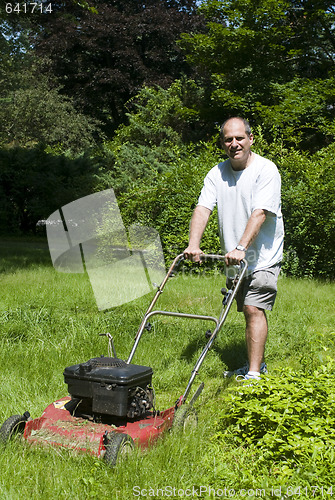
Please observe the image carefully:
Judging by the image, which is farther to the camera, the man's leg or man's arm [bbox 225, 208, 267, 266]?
the man's leg

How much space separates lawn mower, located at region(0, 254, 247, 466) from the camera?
2.96 m

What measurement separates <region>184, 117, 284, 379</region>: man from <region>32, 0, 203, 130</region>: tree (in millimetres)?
19824

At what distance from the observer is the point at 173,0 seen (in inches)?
954

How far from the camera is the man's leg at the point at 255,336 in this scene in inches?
167

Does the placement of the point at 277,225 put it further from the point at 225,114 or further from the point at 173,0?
the point at 173,0

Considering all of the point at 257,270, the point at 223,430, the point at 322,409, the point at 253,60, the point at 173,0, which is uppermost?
the point at 173,0

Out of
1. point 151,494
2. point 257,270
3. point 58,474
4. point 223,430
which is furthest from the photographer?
point 257,270

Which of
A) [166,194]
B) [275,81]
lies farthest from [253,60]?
[166,194]

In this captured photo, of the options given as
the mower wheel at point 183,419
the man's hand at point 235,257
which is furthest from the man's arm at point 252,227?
the mower wheel at point 183,419

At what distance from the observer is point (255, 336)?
423 cm

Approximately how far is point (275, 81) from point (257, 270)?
14.1 m

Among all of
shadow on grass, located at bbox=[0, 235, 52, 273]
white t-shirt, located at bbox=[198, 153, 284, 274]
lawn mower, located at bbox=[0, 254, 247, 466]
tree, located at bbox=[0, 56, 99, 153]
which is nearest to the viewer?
lawn mower, located at bbox=[0, 254, 247, 466]

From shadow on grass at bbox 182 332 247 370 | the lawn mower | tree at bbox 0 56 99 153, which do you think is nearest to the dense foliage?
the lawn mower

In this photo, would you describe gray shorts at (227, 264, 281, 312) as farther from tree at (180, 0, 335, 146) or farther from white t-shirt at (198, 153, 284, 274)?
tree at (180, 0, 335, 146)
